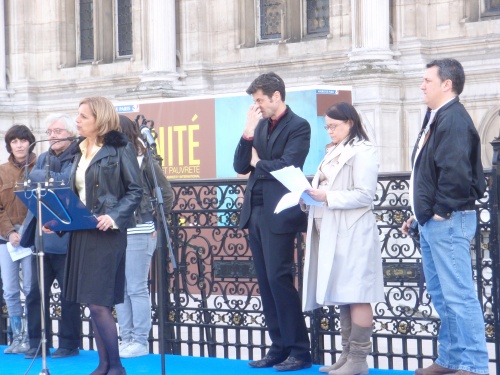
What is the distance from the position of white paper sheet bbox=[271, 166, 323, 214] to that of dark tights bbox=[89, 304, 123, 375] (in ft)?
4.67

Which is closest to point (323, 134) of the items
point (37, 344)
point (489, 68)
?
point (489, 68)

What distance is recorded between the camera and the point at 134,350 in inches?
384

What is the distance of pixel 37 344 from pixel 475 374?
3969 mm

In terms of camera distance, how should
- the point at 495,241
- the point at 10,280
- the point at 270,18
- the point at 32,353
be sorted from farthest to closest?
the point at 270,18 → the point at 10,280 → the point at 32,353 → the point at 495,241

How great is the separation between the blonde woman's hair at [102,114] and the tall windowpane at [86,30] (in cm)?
2228

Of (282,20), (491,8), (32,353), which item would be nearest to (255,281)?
(32,353)

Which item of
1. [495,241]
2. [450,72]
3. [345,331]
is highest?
[450,72]

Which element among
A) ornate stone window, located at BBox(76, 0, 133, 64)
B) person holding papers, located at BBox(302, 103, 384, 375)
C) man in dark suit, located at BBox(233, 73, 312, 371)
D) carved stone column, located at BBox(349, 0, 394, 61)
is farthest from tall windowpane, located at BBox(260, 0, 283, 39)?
person holding papers, located at BBox(302, 103, 384, 375)

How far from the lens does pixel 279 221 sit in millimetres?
8477

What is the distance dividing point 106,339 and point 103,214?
901mm

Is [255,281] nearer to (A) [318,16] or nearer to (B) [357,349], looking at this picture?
(B) [357,349]

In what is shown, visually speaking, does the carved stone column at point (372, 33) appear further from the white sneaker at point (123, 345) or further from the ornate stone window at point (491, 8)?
the white sneaker at point (123, 345)

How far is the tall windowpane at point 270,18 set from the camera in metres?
26.1

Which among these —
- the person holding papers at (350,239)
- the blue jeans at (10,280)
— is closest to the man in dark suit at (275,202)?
the person holding papers at (350,239)
